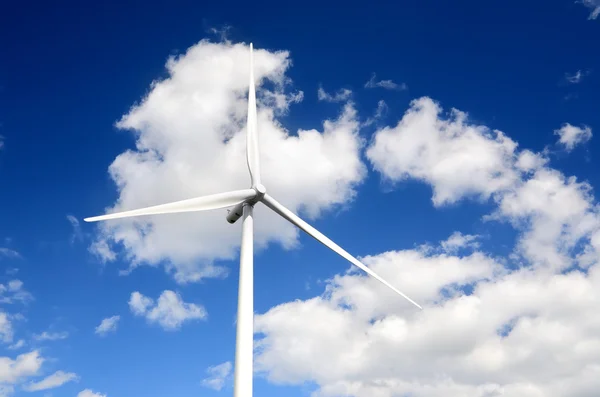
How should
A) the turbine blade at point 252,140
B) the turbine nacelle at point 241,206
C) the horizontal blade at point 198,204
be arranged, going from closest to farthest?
the horizontal blade at point 198,204, the turbine nacelle at point 241,206, the turbine blade at point 252,140

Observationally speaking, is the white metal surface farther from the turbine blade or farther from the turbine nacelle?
the turbine blade

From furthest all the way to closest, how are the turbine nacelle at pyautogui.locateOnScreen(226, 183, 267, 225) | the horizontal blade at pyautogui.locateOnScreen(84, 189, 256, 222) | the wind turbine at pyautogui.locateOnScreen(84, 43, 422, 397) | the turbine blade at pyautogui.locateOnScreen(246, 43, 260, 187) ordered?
the turbine blade at pyautogui.locateOnScreen(246, 43, 260, 187), the turbine nacelle at pyautogui.locateOnScreen(226, 183, 267, 225), the horizontal blade at pyautogui.locateOnScreen(84, 189, 256, 222), the wind turbine at pyautogui.locateOnScreen(84, 43, 422, 397)

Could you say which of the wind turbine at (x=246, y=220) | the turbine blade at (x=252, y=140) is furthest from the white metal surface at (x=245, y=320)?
the turbine blade at (x=252, y=140)

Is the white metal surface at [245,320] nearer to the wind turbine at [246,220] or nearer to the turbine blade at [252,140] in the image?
the wind turbine at [246,220]

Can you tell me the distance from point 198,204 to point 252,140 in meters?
10.3

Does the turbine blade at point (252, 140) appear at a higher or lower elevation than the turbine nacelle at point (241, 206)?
higher

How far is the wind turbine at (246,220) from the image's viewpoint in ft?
124

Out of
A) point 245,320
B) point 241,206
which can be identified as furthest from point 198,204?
point 245,320

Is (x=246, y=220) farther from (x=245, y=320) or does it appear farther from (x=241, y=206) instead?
(x=245, y=320)

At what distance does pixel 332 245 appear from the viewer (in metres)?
49.0

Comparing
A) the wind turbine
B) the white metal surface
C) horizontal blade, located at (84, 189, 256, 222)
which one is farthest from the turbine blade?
the white metal surface

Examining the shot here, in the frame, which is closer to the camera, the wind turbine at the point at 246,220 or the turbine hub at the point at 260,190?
the wind turbine at the point at 246,220

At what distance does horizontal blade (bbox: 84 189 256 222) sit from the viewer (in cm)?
4081

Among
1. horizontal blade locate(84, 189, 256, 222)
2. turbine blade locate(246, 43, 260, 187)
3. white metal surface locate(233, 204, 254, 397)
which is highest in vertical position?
turbine blade locate(246, 43, 260, 187)
